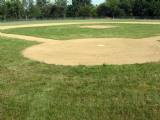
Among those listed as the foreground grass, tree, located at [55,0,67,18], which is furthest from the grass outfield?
tree, located at [55,0,67,18]

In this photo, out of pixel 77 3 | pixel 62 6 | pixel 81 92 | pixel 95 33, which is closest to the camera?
pixel 81 92

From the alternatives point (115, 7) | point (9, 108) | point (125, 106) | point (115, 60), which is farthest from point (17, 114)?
point (115, 7)

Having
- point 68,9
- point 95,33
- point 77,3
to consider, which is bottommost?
point 95,33

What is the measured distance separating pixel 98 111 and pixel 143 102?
117 centimetres

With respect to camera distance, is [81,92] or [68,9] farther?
[68,9]

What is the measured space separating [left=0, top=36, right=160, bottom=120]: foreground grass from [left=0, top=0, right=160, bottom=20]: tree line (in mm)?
74087

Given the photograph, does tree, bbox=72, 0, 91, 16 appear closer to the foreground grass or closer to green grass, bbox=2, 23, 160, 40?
green grass, bbox=2, 23, 160, 40

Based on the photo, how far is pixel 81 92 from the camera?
4723mm

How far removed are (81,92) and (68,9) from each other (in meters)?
105

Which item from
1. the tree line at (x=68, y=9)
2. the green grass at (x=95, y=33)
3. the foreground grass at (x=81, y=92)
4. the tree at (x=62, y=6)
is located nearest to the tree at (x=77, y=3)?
the tree line at (x=68, y=9)

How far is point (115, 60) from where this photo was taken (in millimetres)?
7785

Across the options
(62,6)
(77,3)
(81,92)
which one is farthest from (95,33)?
(77,3)

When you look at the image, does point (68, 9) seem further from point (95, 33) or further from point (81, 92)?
point (81, 92)

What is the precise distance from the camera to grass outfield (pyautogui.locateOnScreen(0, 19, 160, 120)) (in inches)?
150
